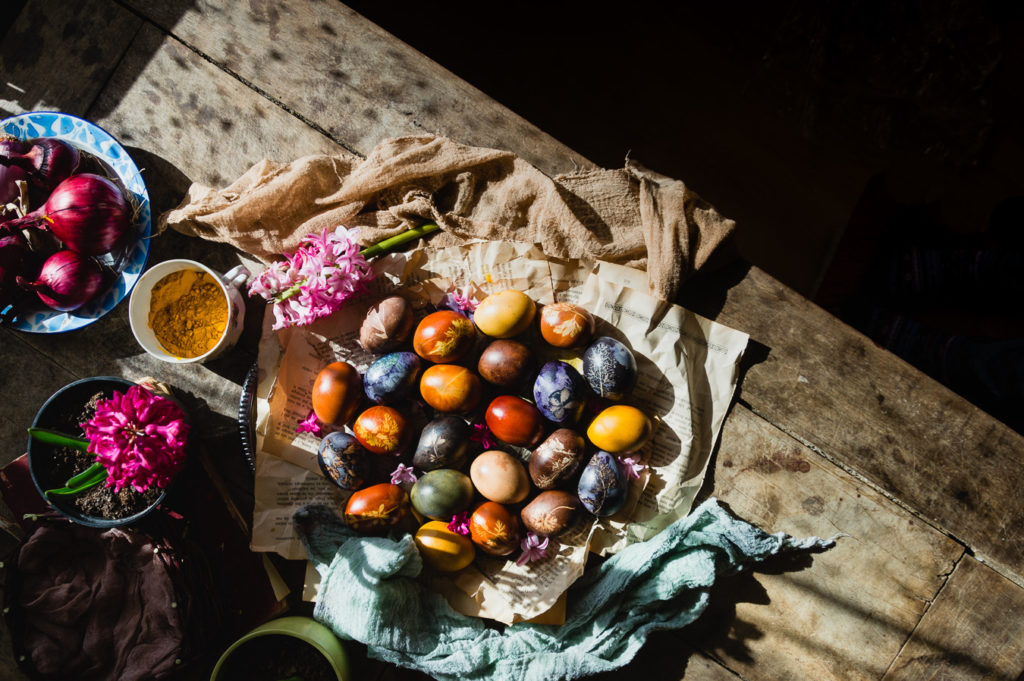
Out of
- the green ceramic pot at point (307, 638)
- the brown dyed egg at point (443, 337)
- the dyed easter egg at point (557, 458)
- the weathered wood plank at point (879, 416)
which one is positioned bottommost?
the green ceramic pot at point (307, 638)

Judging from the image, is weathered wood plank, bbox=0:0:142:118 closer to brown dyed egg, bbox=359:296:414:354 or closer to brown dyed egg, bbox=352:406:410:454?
brown dyed egg, bbox=359:296:414:354

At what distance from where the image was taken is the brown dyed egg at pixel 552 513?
1254 millimetres

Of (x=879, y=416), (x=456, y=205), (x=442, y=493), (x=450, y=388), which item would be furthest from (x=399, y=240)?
(x=879, y=416)

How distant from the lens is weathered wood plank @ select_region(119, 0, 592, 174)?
144 cm

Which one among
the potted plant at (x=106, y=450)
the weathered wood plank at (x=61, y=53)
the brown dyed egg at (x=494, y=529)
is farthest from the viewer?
the weathered wood plank at (x=61, y=53)

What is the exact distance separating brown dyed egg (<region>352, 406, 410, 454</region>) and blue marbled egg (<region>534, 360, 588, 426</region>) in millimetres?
314

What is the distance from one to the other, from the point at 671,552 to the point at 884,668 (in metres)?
0.54

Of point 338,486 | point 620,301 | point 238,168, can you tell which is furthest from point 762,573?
point 238,168

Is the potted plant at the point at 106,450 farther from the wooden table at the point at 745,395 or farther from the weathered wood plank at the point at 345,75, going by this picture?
the weathered wood plank at the point at 345,75

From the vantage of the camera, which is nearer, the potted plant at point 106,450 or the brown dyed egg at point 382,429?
the potted plant at point 106,450

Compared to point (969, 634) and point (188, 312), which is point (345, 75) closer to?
point (188, 312)

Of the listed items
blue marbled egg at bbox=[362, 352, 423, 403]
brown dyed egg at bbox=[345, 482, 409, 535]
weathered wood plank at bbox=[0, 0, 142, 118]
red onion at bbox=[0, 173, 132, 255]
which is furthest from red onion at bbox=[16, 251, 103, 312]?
brown dyed egg at bbox=[345, 482, 409, 535]

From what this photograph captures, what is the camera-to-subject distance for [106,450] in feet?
3.76

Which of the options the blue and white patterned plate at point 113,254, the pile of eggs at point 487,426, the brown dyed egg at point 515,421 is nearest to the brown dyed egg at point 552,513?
the pile of eggs at point 487,426
